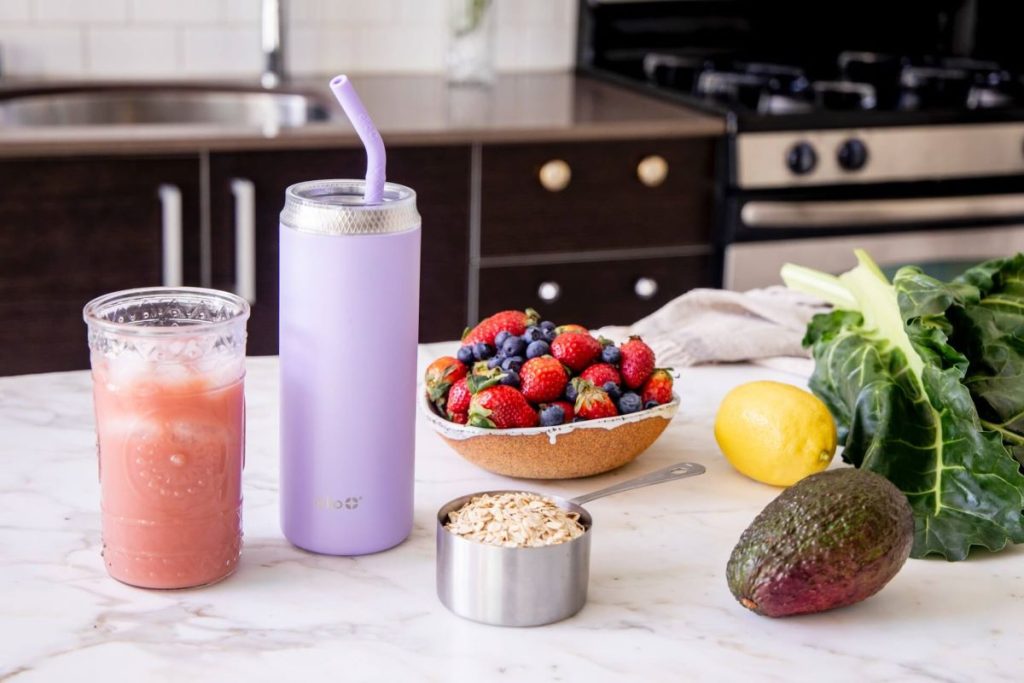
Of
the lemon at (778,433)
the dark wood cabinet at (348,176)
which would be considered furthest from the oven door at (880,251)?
the lemon at (778,433)

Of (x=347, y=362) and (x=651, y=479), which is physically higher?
(x=347, y=362)

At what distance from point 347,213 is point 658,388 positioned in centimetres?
37

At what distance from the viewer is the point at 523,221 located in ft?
8.75

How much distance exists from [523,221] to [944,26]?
1.53 m

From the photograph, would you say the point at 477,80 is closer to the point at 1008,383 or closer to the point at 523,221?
the point at 523,221

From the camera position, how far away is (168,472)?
40.2 inches

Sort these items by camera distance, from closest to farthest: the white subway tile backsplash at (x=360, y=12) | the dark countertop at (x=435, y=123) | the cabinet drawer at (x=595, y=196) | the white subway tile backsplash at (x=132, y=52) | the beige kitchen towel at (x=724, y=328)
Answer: the beige kitchen towel at (x=724, y=328), the dark countertop at (x=435, y=123), the cabinet drawer at (x=595, y=196), the white subway tile backsplash at (x=132, y=52), the white subway tile backsplash at (x=360, y=12)

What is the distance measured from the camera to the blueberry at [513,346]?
1.24 m

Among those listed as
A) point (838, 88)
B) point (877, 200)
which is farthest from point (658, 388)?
point (838, 88)

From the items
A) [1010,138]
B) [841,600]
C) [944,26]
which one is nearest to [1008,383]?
[841,600]

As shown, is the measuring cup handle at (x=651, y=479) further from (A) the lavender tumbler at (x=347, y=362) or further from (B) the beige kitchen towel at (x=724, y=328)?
(B) the beige kitchen towel at (x=724, y=328)

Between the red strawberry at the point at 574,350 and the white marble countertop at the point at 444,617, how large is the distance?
0.36 ft

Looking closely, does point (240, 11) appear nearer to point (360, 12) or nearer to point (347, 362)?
point (360, 12)

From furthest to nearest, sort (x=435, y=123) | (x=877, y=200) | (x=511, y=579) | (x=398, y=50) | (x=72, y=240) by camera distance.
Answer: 1. (x=398, y=50)
2. (x=877, y=200)
3. (x=435, y=123)
4. (x=72, y=240)
5. (x=511, y=579)
